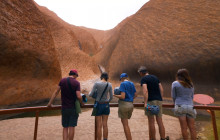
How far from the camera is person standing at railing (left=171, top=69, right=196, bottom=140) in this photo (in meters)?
2.02

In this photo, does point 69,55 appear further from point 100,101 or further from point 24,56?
point 100,101

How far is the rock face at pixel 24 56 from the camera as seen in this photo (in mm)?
8352

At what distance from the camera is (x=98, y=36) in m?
49.2

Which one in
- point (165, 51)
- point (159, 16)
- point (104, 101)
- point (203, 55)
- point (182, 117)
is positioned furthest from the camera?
point (159, 16)

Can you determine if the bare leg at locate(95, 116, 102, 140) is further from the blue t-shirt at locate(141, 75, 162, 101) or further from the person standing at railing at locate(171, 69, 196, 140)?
the person standing at railing at locate(171, 69, 196, 140)

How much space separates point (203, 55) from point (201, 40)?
1560mm

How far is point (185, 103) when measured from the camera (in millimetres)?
2037

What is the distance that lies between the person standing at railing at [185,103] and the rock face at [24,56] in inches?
371

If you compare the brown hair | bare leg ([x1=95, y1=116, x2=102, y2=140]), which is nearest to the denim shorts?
the brown hair

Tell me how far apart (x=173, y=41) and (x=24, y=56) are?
44.6 feet

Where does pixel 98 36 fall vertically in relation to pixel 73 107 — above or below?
above

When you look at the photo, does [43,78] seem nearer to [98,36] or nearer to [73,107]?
[73,107]

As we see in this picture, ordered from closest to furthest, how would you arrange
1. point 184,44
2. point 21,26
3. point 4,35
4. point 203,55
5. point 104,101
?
point 104,101 < point 4,35 < point 21,26 < point 203,55 < point 184,44

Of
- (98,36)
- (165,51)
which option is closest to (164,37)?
(165,51)
